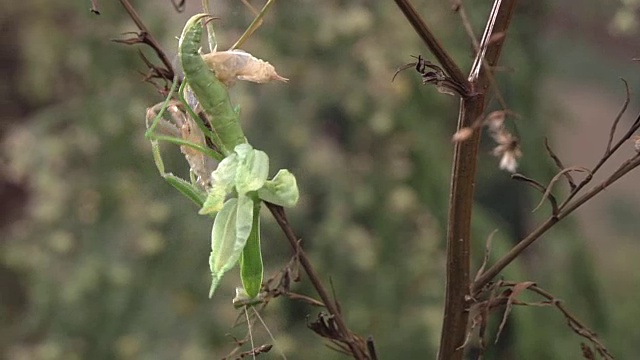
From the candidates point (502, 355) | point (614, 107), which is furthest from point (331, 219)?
point (614, 107)

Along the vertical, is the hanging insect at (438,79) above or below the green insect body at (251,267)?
above

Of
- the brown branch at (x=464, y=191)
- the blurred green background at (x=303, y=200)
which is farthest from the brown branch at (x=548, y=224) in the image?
the blurred green background at (x=303, y=200)

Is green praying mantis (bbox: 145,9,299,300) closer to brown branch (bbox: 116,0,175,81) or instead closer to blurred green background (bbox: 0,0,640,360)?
brown branch (bbox: 116,0,175,81)

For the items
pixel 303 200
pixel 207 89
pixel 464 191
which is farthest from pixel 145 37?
pixel 303 200

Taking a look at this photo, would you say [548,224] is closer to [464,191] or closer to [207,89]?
[464,191]

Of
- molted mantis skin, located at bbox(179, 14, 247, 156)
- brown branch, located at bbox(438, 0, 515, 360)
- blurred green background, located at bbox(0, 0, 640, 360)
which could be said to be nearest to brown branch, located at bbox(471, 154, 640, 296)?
brown branch, located at bbox(438, 0, 515, 360)

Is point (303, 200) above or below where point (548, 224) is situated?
below

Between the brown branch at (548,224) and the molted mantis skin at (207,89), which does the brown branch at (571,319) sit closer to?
the brown branch at (548,224)
